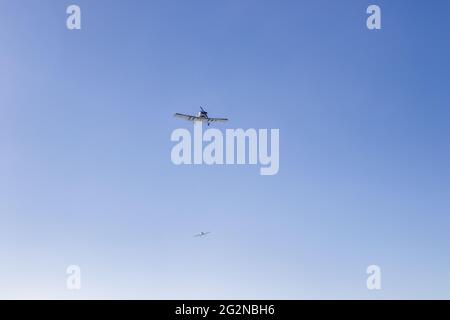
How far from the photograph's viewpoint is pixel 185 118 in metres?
114
